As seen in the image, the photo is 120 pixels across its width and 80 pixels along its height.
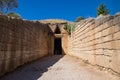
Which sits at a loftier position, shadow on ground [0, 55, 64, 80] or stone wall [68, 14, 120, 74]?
stone wall [68, 14, 120, 74]

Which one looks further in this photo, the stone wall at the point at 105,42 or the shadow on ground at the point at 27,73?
the shadow on ground at the point at 27,73

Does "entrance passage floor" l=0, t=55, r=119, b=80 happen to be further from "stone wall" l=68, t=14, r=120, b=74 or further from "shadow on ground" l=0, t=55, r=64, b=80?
"stone wall" l=68, t=14, r=120, b=74

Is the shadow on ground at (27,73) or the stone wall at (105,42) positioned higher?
the stone wall at (105,42)

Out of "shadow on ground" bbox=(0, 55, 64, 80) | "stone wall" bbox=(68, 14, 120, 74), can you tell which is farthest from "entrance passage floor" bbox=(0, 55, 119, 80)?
"stone wall" bbox=(68, 14, 120, 74)

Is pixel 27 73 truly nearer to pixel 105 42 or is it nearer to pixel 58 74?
pixel 58 74

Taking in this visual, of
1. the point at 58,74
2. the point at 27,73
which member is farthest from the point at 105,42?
the point at 27,73

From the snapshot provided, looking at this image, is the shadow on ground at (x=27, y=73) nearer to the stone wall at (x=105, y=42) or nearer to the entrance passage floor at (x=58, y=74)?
the entrance passage floor at (x=58, y=74)

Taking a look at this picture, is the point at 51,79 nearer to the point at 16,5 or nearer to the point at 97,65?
the point at 97,65

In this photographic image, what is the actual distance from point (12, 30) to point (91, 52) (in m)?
4.32

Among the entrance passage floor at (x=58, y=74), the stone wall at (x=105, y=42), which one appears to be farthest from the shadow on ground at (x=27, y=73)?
the stone wall at (x=105, y=42)

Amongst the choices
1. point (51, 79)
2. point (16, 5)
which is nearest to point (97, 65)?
point (51, 79)

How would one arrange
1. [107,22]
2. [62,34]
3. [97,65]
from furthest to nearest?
[62,34] → [97,65] → [107,22]

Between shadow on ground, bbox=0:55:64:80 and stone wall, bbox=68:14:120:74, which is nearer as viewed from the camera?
stone wall, bbox=68:14:120:74

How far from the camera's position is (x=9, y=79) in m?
6.34
